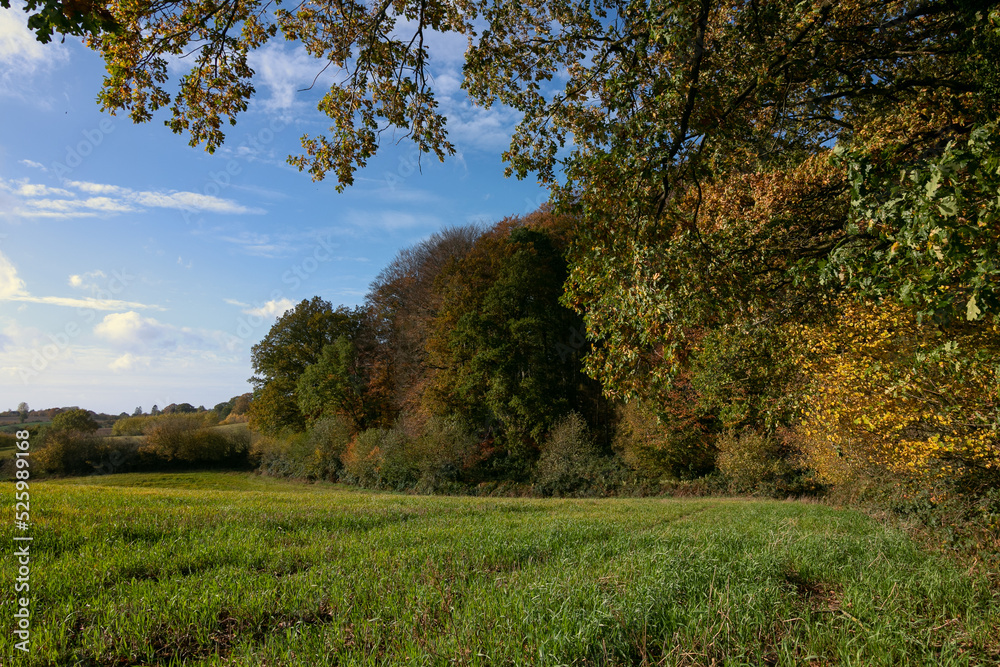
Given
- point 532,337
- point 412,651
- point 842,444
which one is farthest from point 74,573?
point 532,337

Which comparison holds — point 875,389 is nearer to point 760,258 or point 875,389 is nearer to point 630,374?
point 760,258

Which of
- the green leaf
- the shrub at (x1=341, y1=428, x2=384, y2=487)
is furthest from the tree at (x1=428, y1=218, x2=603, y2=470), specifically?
the green leaf

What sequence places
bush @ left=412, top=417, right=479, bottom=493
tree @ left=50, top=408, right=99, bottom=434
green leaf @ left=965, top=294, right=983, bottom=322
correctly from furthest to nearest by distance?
tree @ left=50, top=408, right=99, bottom=434
bush @ left=412, top=417, right=479, bottom=493
green leaf @ left=965, top=294, right=983, bottom=322

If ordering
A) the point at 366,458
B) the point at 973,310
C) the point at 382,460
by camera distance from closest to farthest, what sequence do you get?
the point at 973,310 → the point at 382,460 → the point at 366,458

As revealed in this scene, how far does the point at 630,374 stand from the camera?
22.1 feet

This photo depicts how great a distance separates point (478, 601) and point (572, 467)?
25618 millimetres

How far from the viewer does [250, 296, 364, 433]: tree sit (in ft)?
134

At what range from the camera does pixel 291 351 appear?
41.1 metres

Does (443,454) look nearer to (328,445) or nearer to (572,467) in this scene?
(572,467)

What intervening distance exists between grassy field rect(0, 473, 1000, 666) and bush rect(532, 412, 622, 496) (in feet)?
71.3

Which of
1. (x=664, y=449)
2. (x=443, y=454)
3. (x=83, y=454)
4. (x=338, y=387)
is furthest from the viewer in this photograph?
(x=83, y=454)

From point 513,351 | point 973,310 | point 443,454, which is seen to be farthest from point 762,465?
point 973,310

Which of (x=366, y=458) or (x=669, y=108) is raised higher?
(x=669, y=108)

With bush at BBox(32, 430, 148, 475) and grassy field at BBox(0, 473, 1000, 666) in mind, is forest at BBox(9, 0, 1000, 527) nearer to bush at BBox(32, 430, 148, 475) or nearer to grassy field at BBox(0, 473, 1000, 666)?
grassy field at BBox(0, 473, 1000, 666)
